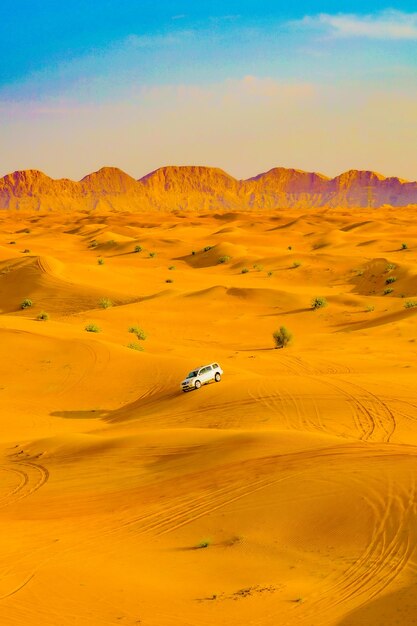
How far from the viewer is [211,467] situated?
13.5 meters

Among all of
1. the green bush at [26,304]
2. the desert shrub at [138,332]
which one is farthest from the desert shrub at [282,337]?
the green bush at [26,304]

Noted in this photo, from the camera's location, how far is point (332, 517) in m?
10.4

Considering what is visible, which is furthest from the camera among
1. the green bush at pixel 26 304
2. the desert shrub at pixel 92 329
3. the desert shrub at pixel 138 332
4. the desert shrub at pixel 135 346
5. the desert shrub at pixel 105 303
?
the green bush at pixel 26 304

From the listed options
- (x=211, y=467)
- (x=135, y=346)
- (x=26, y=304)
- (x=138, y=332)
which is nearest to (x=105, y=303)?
(x=26, y=304)

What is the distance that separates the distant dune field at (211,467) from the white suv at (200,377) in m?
0.44

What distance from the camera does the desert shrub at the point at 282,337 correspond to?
31.1 meters

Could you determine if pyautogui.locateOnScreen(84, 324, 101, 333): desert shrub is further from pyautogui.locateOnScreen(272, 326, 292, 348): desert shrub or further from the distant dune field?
pyautogui.locateOnScreen(272, 326, 292, 348): desert shrub

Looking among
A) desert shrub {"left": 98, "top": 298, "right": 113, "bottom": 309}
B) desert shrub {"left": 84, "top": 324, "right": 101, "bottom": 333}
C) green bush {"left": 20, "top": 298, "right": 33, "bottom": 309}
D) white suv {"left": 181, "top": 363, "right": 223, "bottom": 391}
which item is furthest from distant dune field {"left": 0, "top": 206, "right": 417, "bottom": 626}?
green bush {"left": 20, "top": 298, "right": 33, "bottom": 309}

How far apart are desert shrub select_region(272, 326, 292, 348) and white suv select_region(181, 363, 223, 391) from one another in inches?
353

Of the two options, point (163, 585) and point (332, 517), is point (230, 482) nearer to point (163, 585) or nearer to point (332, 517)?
point (332, 517)

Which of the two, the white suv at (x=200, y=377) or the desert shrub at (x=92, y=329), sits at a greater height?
the desert shrub at (x=92, y=329)

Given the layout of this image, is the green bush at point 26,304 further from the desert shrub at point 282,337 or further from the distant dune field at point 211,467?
the desert shrub at point 282,337

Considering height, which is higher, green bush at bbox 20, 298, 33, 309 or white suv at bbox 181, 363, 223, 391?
green bush at bbox 20, 298, 33, 309

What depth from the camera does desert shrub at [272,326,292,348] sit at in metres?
31.1
